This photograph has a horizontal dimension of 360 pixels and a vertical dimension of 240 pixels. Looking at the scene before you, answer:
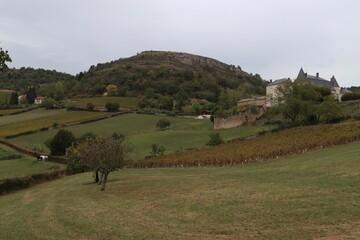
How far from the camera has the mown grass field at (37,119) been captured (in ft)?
336

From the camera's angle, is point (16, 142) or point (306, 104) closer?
point (306, 104)

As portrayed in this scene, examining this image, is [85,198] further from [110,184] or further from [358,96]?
[358,96]

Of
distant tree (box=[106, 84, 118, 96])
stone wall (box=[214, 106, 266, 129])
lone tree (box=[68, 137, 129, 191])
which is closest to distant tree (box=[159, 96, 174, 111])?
distant tree (box=[106, 84, 118, 96])

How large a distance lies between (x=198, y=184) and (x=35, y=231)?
15.5 m

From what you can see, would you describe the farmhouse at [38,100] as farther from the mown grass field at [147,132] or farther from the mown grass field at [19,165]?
the mown grass field at [19,165]

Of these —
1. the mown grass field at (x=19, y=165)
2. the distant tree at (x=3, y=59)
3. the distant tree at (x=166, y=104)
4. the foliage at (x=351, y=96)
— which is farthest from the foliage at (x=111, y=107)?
the distant tree at (x=3, y=59)

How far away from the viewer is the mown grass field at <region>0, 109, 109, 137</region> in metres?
103

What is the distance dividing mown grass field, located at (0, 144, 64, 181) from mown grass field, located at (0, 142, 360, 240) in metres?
21.7

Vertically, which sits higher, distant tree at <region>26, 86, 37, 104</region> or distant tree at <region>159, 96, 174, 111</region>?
distant tree at <region>26, 86, 37, 104</region>

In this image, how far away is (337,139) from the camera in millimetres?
49312

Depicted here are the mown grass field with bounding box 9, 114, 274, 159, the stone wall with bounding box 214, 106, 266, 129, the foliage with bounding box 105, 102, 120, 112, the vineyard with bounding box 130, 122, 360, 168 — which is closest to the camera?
the vineyard with bounding box 130, 122, 360, 168

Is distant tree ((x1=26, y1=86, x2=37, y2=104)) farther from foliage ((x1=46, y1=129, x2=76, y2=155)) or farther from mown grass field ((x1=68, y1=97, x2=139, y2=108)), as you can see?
foliage ((x1=46, y1=129, x2=76, y2=155))

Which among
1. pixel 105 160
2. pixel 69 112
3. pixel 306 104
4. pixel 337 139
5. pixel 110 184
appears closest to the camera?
pixel 105 160

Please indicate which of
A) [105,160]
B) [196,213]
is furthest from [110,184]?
[196,213]
